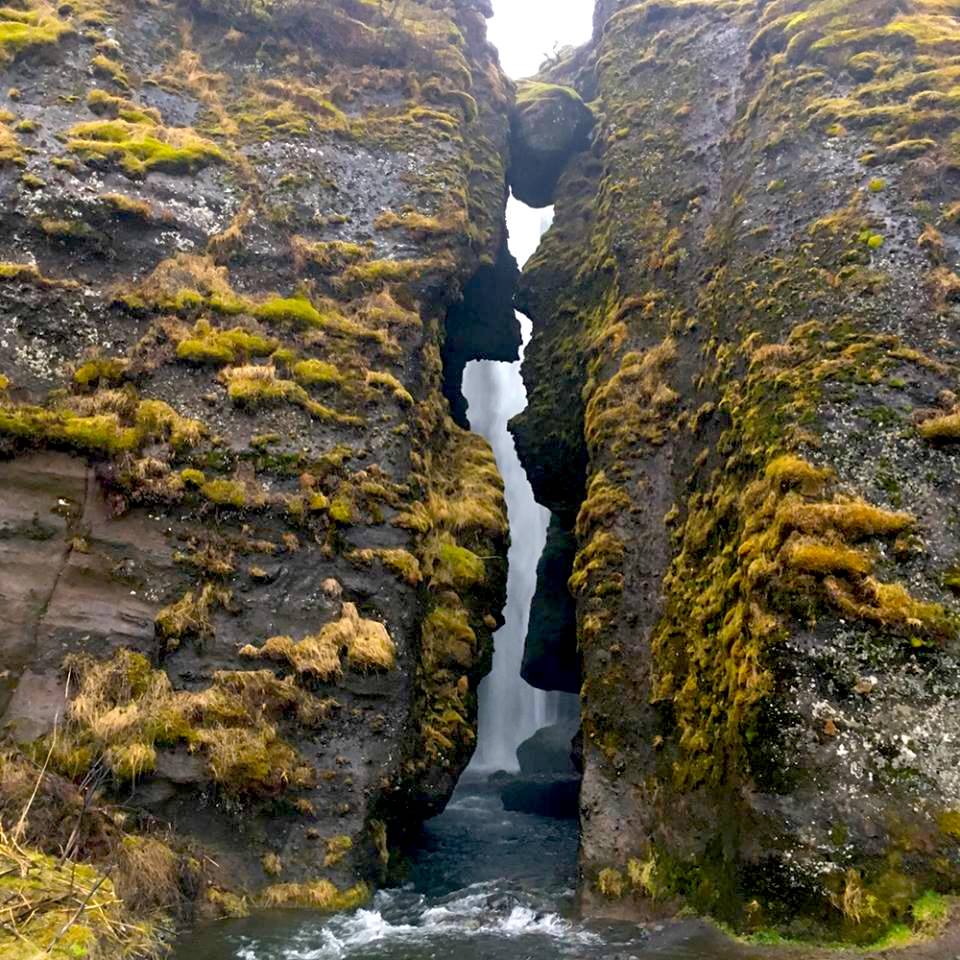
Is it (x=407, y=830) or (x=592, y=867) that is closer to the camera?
(x=592, y=867)

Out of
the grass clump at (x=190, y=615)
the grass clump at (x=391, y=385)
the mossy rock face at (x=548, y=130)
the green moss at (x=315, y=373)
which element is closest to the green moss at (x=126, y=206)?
the green moss at (x=315, y=373)

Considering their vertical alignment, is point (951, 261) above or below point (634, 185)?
below

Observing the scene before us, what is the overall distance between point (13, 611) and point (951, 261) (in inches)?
725

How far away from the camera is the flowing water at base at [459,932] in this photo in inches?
391

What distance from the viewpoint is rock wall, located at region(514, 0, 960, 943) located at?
1090 cm

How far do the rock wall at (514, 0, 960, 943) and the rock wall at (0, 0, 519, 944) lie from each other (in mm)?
3566

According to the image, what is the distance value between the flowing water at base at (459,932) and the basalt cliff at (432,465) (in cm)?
77

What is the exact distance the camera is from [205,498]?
51.2ft

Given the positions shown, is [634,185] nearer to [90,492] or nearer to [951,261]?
[951,261]

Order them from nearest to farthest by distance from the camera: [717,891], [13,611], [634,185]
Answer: [717,891], [13,611], [634,185]

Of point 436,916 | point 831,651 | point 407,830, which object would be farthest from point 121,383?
point 831,651

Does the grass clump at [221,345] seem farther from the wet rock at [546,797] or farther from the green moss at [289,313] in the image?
the wet rock at [546,797]

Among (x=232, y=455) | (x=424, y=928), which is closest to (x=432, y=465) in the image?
(x=232, y=455)

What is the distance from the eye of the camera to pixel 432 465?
20062 millimetres
